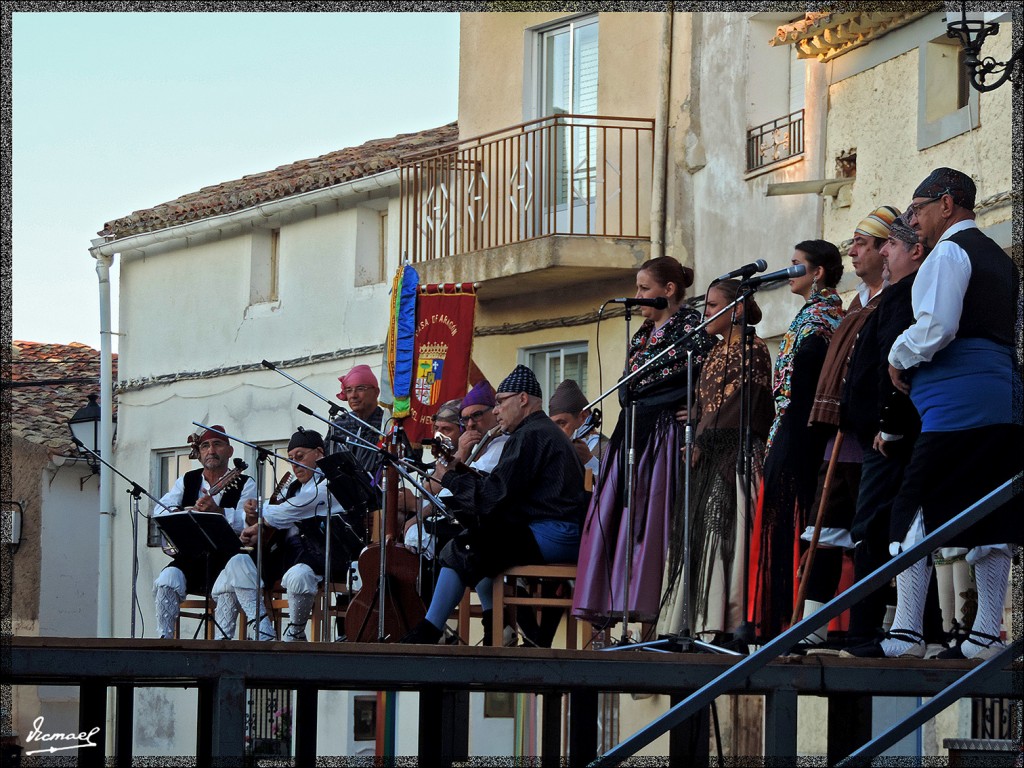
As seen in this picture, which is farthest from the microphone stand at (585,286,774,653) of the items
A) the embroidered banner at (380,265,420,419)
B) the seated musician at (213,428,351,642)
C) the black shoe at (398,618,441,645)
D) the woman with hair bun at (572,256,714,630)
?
the embroidered banner at (380,265,420,419)

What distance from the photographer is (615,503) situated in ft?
28.1

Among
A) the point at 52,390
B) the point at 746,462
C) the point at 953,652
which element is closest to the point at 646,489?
the point at 746,462

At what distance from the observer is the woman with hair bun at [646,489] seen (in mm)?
8445

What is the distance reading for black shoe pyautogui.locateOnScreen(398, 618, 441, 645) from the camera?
8.61 m

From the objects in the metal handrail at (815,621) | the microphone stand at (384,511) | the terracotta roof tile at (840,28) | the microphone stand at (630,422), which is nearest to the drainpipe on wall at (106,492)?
the terracotta roof tile at (840,28)

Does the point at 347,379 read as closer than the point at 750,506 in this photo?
No

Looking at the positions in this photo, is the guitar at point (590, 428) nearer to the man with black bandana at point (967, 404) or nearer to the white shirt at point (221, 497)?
the white shirt at point (221, 497)

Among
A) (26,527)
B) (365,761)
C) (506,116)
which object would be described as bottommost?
(365,761)

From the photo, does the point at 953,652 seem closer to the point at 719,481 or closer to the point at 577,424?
the point at 719,481

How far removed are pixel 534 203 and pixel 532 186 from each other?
0.54 feet

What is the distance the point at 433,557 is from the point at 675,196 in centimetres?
676

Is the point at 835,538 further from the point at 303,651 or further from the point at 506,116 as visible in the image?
the point at 506,116

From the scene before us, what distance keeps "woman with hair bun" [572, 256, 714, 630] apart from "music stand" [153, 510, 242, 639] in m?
2.90

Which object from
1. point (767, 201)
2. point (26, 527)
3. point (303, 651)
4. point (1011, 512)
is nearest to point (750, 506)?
point (1011, 512)
